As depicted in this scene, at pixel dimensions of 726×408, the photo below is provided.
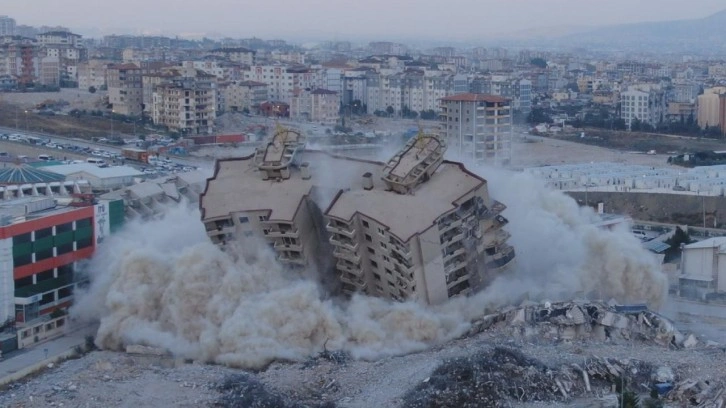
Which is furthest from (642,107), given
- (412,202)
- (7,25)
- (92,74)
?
(7,25)

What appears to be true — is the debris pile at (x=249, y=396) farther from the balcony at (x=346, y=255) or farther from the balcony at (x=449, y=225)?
the balcony at (x=449, y=225)

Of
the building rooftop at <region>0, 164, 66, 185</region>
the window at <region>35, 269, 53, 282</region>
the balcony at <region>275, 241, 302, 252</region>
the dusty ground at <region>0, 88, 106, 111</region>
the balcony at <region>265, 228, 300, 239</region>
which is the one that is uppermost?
the dusty ground at <region>0, 88, 106, 111</region>

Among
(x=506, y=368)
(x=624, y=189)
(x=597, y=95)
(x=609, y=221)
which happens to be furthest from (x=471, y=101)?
(x=597, y=95)

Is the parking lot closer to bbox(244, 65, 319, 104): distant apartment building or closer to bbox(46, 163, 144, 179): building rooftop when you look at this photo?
bbox(46, 163, 144, 179): building rooftop

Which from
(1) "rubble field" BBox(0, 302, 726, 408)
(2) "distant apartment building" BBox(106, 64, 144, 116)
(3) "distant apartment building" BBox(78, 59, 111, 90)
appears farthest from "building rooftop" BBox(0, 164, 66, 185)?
(3) "distant apartment building" BBox(78, 59, 111, 90)

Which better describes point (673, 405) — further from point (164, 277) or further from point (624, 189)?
point (624, 189)

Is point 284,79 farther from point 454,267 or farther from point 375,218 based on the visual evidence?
point 375,218

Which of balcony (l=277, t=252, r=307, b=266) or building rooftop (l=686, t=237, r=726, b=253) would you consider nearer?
balcony (l=277, t=252, r=307, b=266)
